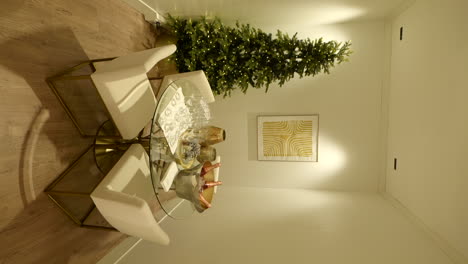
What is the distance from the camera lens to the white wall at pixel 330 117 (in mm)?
3279

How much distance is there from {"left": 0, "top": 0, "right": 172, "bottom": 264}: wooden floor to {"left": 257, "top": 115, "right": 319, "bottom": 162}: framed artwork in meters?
2.24

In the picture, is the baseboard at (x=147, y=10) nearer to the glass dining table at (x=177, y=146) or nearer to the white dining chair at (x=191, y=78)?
the white dining chair at (x=191, y=78)

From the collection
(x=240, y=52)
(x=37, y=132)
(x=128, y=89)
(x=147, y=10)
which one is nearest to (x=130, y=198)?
(x=128, y=89)

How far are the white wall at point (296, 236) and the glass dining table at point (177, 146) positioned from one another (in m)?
0.72

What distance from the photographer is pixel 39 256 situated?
5.21 ft

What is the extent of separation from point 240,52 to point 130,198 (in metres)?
2.17

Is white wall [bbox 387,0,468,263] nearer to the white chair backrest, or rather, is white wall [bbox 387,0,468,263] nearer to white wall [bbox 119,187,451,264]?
white wall [bbox 119,187,451,264]

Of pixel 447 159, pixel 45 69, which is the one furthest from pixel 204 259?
pixel 447 159

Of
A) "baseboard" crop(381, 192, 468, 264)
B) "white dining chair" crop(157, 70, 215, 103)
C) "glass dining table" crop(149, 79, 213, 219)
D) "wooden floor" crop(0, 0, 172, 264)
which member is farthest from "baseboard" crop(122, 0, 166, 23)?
"baseboard" crop(381, 192, 468, 264)

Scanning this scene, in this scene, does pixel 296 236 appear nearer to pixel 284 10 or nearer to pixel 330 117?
pixel 330 117

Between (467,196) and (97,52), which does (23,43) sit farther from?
(467,196)

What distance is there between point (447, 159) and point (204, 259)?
2207 mm

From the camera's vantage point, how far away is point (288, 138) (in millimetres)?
3473

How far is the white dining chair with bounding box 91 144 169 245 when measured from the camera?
4.20ft
